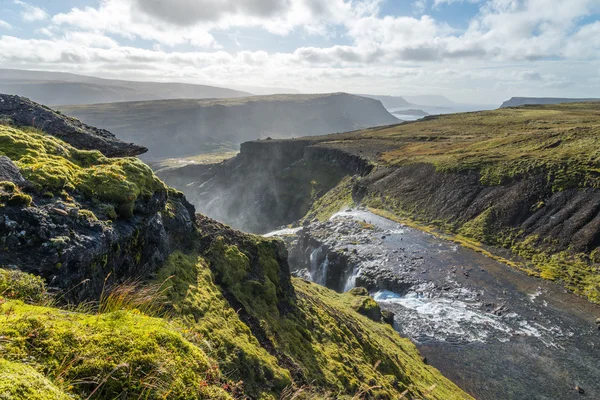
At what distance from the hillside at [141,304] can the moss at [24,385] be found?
0.05 feet

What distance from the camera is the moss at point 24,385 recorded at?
9.84 feet

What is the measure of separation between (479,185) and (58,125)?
5976cm

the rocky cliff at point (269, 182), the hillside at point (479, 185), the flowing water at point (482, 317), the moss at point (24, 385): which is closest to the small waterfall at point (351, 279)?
the flowing water at point (482, 317)

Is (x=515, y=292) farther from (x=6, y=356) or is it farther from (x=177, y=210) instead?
(x=6, y=356)

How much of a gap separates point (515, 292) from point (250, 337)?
1320 inches

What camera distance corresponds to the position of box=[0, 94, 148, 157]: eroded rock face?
1338 centimetres

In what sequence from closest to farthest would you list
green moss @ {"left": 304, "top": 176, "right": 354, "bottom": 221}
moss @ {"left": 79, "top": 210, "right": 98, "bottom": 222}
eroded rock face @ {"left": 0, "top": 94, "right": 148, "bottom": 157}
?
moss @ {"left": 79, "top": 210, "right": 98, "bottom": 222}
eroded rock face @ {"left": 0, "top": 94, "right": 148, "bottom": 157}
green moss @ {"left": 304, "top": 176, "right": 354, "bottom": 221}

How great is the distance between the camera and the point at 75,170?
432 inches

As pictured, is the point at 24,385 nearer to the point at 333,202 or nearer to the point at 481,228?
the point at 481,228

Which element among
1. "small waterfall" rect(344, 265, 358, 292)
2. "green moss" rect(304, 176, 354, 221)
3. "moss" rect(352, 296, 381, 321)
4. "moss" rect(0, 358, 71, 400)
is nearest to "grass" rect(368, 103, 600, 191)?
"green moss" rect(304, 176, 354, 221)

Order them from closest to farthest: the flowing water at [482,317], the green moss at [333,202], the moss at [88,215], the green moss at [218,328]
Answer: the green moss at [218,328] → the moss at [88,215] → the flowing water at [482,317] → the green moss at [333,202]

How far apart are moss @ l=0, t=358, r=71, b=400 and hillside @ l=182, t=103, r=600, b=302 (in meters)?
42.9

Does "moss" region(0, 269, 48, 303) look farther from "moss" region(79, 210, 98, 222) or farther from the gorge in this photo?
the gorge

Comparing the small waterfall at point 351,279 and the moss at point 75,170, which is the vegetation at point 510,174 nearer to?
the small waterfall at point 351,279
